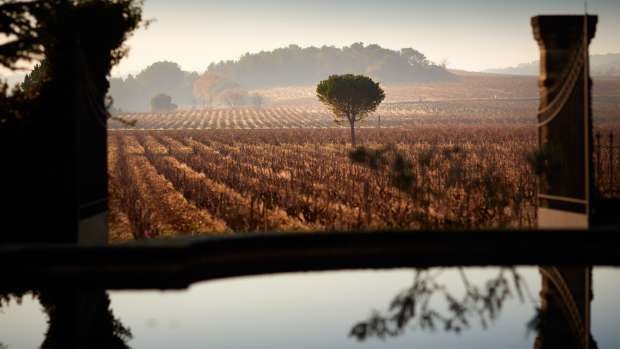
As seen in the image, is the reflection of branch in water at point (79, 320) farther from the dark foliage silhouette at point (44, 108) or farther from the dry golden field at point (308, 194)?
the dry golden field at point (308, 194)

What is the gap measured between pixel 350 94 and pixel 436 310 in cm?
4420

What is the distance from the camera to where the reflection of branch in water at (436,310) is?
9.38 metres

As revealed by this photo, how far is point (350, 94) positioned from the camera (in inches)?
2115

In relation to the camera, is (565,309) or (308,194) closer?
(565,309)

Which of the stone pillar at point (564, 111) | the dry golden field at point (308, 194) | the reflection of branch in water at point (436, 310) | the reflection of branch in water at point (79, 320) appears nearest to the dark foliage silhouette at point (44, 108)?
the reflection of branch in water at point (79, 320)

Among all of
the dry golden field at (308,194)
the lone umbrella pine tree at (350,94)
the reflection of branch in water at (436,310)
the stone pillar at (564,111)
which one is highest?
the lone umbrella pine tree at (350,94)

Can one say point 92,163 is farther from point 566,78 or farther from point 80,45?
point 566,78

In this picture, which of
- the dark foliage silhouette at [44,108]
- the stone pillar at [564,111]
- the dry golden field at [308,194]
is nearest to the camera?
the dark foliage silhouette at [44,108]

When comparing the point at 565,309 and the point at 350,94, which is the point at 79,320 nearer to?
the point at 565,309

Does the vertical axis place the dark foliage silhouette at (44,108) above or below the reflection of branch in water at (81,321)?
above

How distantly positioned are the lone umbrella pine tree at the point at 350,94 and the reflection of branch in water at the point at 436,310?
4158 cm

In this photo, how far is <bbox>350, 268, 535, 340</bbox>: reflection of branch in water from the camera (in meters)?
9.38

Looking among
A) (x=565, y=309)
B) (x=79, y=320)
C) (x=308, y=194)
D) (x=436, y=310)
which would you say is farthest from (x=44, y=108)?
(x=308, y=194)

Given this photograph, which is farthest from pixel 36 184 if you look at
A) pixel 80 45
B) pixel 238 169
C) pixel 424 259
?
pixel 238 169
